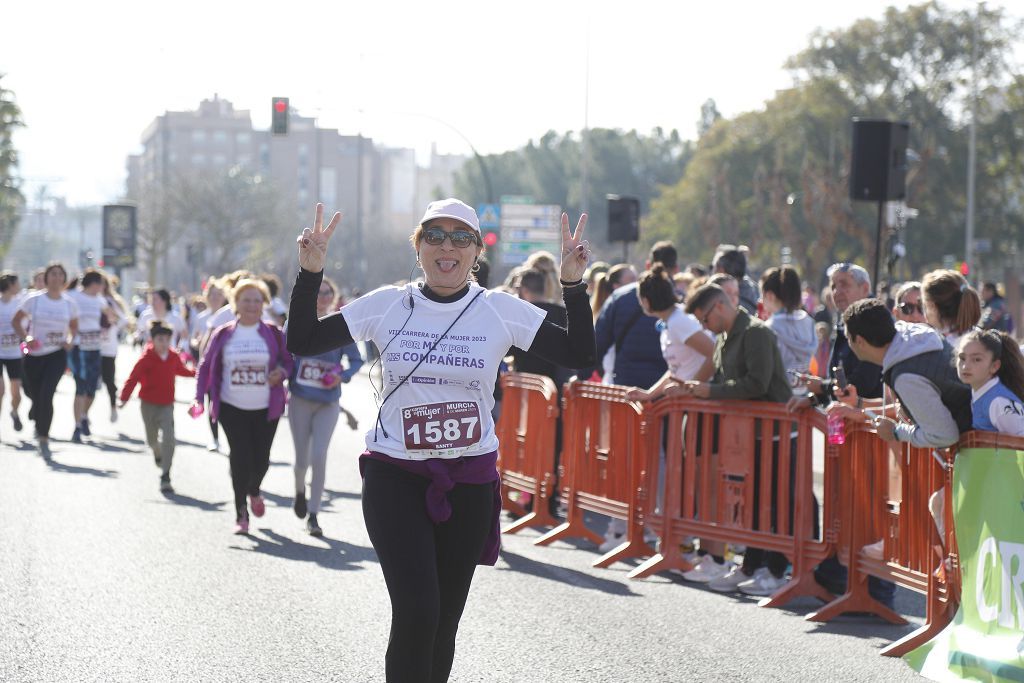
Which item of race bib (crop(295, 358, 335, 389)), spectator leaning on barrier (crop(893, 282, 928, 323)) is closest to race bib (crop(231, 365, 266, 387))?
race bib (crop(295, 358, 335, 389))

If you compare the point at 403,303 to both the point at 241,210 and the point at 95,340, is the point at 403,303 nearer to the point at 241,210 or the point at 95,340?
the point at 95,340

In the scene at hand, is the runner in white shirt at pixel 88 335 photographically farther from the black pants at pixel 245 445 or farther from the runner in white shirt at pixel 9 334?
the black pants at pixel 245 445

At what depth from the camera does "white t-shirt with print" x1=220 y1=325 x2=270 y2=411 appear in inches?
423

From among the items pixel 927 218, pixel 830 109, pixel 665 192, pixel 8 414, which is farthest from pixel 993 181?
pixel 8 414

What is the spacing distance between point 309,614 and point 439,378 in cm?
326

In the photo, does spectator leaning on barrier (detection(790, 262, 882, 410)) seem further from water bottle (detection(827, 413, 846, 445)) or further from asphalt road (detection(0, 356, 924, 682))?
asphalt road (detection(0, 356, 924, 682))

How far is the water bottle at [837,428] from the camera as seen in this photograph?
782cm

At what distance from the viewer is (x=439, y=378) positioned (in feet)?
16.3

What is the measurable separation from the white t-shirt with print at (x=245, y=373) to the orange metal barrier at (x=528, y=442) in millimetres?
1903

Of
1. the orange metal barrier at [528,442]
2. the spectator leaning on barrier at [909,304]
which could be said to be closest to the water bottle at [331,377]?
the orange metal barrier at [528,442]

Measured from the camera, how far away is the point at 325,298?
37.7 ft

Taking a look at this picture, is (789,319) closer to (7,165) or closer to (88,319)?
(88,319)

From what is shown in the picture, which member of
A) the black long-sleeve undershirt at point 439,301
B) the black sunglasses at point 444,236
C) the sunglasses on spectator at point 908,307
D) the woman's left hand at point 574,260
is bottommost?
the sunglasses on spectator at point 908,307

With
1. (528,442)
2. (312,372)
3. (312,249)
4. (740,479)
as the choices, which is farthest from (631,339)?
(312,249)
